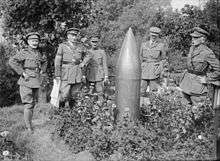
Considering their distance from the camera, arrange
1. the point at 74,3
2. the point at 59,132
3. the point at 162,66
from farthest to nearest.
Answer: the point at 74,3, the point at 162,66, the point at 59,132

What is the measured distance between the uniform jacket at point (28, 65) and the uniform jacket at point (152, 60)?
239 centimetres

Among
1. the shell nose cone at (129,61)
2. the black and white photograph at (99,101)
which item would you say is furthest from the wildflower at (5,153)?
the shell nose cone at (129,61)

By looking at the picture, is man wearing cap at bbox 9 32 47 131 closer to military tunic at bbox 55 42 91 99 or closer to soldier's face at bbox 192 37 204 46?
military tunic at bbox 55 42 91 99

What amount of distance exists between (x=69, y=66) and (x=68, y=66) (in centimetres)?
2

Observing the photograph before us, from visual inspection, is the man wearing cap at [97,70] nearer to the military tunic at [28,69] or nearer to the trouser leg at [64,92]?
the trouser leg at [64,92]

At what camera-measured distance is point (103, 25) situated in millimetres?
25219

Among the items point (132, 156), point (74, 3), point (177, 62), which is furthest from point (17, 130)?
point (177, 62)

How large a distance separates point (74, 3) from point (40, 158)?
5115 mm

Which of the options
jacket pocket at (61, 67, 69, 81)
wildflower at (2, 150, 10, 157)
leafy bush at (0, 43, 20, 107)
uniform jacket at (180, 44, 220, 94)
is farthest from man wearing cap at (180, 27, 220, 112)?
leafy bush at (0, 43, 20, 107)

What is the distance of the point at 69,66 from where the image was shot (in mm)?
6816

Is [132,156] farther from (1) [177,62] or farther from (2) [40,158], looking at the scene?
(1) [177,62]

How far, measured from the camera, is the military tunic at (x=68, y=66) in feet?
22.2

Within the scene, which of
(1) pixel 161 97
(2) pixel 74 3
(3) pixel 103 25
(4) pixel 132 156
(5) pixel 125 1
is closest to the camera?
(4) pixel 132 156

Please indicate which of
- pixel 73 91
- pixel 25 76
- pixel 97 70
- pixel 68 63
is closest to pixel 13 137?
pixel 25 76
